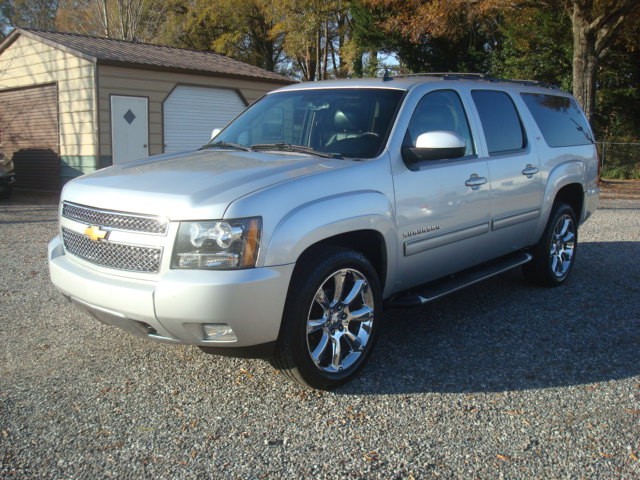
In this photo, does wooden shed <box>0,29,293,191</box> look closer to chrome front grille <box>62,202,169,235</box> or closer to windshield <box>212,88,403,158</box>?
windshield <box>212,88,403,158</box>

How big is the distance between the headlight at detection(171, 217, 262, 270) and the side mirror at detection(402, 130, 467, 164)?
58.1 inches

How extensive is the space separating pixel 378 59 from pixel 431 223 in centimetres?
2433

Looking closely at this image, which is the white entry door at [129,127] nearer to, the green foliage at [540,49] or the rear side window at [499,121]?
the rear side window at [499,121]

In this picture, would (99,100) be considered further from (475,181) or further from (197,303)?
(197,303)

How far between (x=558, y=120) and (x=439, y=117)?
2.15m

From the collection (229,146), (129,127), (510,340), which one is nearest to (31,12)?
(129,127)

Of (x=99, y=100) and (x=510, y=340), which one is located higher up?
(x=99, y=100)

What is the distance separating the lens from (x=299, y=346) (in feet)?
11.9

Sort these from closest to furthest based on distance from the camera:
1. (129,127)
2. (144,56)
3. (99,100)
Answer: (99,100), (129,127), (144,56)

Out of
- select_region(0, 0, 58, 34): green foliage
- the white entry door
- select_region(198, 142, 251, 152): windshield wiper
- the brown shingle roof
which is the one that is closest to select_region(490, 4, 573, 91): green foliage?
the brown shingle roof

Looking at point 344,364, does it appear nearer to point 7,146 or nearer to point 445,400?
point 445,400

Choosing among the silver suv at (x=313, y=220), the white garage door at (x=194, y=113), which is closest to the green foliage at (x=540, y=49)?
the white garage door at (x=194, y=113)

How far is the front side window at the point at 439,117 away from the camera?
4613 mm

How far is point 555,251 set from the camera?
6.41 metres
